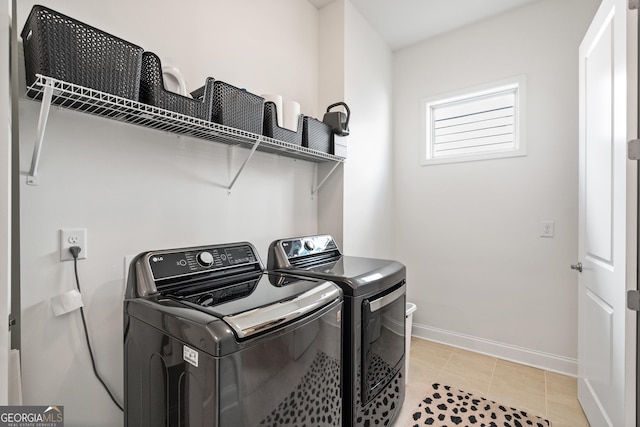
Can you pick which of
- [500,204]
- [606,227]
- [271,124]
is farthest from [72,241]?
[500,204]

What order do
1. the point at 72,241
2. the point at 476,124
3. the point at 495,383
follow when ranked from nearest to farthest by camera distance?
the point at 72,241
the point at 495,383
the point at 476,124

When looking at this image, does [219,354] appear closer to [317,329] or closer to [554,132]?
[317,329]

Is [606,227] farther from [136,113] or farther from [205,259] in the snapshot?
[136,113]

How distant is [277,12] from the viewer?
202 centimetres

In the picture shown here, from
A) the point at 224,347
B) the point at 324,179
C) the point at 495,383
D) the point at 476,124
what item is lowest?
the point at 495,383

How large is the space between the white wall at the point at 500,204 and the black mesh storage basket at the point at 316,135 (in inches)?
48.2

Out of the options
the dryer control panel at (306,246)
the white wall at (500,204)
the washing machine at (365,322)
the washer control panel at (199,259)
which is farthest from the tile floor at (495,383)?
the washer control panel at (199,259)

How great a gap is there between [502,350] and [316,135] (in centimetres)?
231

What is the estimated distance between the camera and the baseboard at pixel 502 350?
89.0 inches

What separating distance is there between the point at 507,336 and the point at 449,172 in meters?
1.46

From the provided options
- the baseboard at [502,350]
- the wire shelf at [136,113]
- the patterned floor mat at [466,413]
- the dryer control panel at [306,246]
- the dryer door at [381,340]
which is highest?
the wire shelf at [136,113]

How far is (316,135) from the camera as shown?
192cm

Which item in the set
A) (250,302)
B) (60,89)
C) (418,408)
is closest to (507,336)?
(418,408)

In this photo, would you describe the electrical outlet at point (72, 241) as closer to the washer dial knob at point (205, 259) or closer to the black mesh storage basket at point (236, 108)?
the washer dial knob at point (205, 259)
